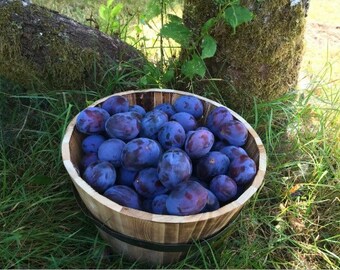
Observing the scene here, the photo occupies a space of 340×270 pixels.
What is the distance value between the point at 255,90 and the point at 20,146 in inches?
43.2

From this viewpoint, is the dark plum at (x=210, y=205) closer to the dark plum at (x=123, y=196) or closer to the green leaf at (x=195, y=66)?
the dark plum at (x=123, y=196)

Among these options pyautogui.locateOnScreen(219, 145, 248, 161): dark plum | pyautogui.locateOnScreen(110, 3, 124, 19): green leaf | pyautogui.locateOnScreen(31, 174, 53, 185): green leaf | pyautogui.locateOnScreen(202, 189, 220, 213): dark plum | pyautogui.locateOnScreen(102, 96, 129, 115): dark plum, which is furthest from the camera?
pyautogui.locateOnScreen(110, 3, 124, 19): green leaf

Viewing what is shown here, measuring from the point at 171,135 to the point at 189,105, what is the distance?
23 centimetres

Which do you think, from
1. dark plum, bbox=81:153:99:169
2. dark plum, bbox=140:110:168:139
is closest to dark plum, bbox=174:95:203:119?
dark plum, bbox=140:110:168:139

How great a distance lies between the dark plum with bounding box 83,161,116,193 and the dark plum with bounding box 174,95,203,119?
394 mm

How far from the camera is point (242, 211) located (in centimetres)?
164

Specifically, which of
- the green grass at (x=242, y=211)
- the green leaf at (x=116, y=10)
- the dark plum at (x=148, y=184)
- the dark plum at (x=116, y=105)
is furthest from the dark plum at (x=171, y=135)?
the green leaf at (x=116, y=10)

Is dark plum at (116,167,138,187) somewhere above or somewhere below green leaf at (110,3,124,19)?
below

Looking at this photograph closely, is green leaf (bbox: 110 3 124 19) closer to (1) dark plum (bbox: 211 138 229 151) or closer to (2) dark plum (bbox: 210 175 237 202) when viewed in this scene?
(1) dark plum (bbox: 211 138 229 151)

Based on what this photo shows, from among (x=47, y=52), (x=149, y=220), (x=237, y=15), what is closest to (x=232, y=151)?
(x=149, y=220)

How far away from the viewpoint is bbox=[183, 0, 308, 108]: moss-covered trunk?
1.76 metres

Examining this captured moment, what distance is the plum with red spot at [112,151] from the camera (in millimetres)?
1377

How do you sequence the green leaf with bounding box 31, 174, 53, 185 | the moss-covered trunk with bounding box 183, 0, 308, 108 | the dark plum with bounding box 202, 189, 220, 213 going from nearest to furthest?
the dark plum with bounding box 202, 189, 220, 213
the green leaf with bounding box 31, 174, 53, 185
the moss-covered trunk with bounding box 183, 0, 308, 108

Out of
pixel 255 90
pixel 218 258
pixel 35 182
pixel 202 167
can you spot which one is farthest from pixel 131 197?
pixel 255 90
